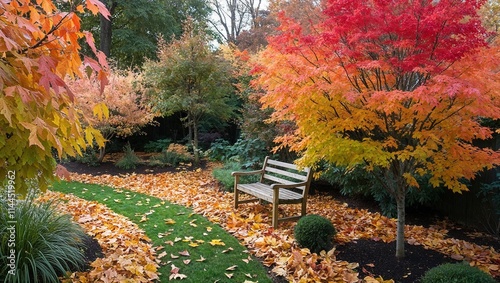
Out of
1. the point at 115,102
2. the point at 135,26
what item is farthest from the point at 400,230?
the point at 135,26

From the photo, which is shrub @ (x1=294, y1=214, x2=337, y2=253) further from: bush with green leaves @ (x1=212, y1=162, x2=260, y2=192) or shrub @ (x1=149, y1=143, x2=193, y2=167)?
shrub @ (x1=149, y1=143, x2=193, y2=167)

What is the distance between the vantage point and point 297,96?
383 cm

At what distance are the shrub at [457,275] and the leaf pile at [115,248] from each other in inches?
103

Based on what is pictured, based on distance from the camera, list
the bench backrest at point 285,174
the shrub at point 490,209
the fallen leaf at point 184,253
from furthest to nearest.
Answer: the bench backrest at point 285,174 → the shrub at point 490,209 → the fallen leaf at point 184,253

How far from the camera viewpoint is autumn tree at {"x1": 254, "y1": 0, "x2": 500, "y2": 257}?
3.29m

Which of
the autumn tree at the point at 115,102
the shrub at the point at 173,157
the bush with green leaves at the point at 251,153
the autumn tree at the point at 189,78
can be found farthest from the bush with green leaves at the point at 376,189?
the autumn tree at the point at 115,102

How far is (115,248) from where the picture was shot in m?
3.86

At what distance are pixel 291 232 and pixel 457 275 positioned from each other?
2.32 metres

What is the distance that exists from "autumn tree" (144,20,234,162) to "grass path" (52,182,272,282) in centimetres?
483

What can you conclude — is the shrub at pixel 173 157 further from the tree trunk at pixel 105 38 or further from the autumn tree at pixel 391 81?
the tree trunk at pixel 105 38

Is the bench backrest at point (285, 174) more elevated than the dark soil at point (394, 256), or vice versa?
the bench backrest at point (285, 174)

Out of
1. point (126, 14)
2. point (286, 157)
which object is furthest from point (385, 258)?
point (126, 14)

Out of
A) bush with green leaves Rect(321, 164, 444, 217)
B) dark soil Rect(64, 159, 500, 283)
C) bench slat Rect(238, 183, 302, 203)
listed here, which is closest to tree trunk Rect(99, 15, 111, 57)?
bench slat Rect(238, 183, 302, 203)

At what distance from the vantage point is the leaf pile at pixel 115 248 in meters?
3.23
